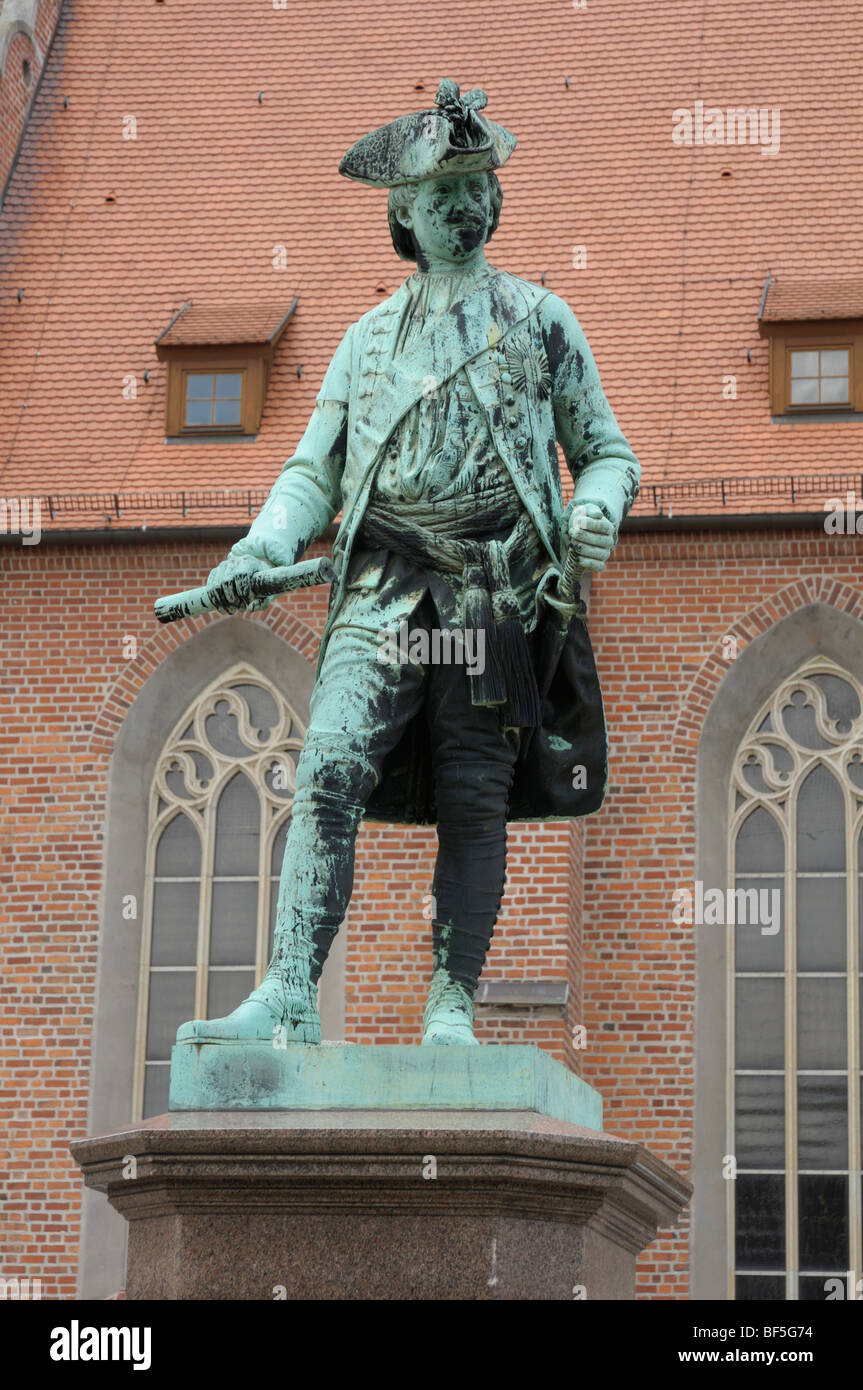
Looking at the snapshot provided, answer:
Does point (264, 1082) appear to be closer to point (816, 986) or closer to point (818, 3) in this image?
point (816, 986)

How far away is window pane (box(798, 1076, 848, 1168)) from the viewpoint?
1396 cm

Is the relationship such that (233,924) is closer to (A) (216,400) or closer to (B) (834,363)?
(A) (216,400)

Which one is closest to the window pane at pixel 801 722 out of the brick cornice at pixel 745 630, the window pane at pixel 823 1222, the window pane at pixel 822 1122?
the brick cornice at pixel 745 630

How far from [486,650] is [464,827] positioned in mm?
395

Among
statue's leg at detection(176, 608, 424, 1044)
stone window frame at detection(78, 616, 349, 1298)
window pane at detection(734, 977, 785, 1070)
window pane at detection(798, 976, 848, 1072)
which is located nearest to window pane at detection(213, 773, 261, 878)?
stone window frame at detection(78, 616, 349, 1298)

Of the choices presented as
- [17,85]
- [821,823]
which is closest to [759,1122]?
[821,823]

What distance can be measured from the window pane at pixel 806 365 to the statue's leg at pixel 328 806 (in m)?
10.6

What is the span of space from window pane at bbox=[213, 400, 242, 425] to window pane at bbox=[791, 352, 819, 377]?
373 centimetres

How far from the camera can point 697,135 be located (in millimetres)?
16578

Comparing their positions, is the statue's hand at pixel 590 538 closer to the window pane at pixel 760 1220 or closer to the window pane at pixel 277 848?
the window pane at pixel 760 1220

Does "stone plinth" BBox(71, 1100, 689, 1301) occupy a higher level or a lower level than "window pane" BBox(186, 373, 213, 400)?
lower

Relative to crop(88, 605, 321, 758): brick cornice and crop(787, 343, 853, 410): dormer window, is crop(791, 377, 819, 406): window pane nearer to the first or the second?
crop(787, 343, 853, 410): dormer window

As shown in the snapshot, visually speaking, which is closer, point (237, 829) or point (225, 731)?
point (237, 829)

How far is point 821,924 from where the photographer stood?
14391 mm
